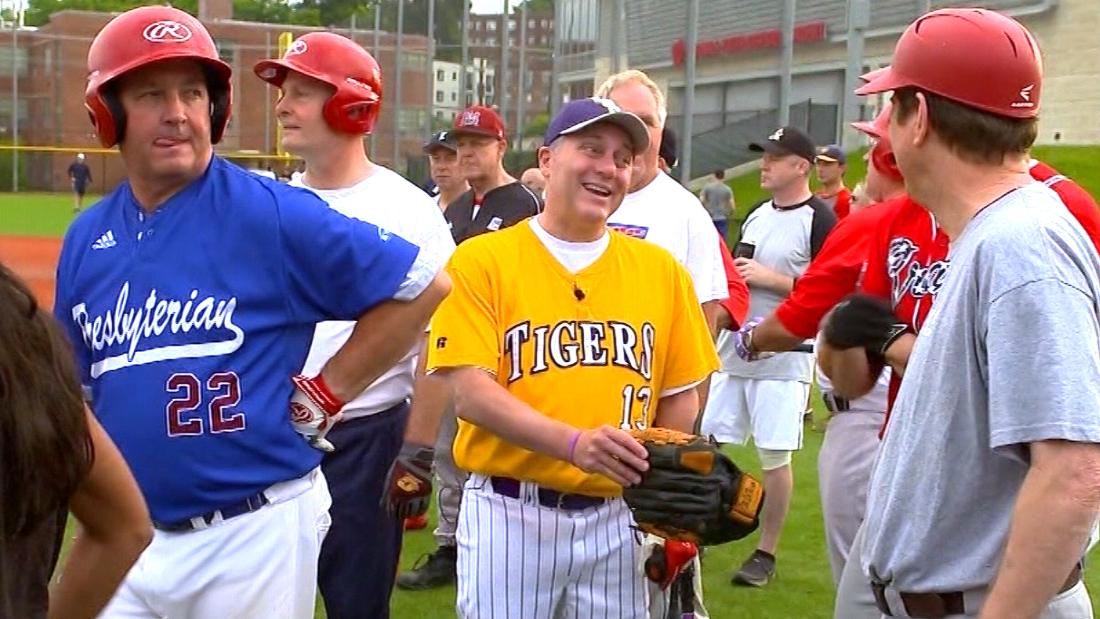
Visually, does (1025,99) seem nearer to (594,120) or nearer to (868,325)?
(868,325)

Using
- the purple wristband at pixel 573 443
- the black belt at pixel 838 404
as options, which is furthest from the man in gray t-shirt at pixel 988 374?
the black belt at pixel 838 404

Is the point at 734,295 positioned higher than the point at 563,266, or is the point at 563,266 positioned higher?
the point at 563,266

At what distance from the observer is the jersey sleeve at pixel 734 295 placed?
17.6 ft

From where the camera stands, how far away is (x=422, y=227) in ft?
14.7

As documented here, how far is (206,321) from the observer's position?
9.73 feet

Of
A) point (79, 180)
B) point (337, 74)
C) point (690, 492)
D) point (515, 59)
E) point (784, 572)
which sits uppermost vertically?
point (515, 59)

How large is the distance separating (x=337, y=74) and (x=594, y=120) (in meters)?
1.23

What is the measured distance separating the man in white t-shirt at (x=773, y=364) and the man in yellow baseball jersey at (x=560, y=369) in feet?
10.1

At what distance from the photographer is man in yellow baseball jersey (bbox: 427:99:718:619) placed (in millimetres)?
3508

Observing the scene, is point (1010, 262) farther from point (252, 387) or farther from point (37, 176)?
point (37, 176)

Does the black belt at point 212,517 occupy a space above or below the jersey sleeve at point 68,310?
below

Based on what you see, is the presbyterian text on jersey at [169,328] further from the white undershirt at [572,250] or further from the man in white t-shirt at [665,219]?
the man in white t-shirt at [665,219]

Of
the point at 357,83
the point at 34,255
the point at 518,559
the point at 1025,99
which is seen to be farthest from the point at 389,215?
the point at 34,255

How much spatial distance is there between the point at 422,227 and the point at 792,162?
350 cm
